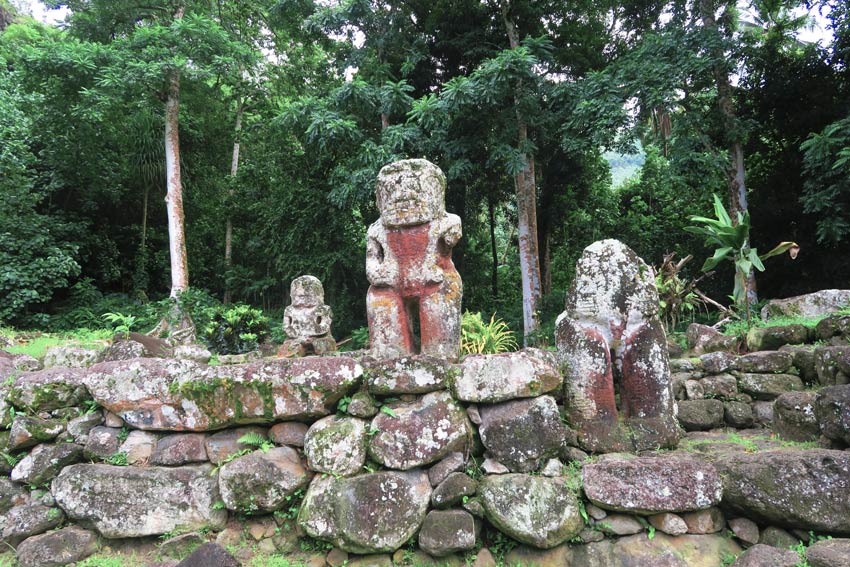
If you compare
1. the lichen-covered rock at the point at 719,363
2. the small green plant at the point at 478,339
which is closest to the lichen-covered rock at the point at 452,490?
the small green plant at the point at 478,339

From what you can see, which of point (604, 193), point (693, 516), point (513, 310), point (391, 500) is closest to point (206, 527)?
point (391, 500)

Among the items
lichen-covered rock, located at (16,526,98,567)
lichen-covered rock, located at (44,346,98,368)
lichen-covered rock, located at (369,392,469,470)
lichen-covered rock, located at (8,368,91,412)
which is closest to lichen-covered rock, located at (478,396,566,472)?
lichen-covered rock, located at (369,392,469,470)

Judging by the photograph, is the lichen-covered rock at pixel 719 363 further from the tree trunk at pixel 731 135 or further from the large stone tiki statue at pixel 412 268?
the tree trunk at pixel 731 135

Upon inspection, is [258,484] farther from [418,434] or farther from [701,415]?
[701,415]

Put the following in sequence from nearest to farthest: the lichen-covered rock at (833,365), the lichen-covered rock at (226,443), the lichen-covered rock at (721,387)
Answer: the lichen-covered rock at (226,443)
the lichen-covered rock at (833,365)
the lichen-covered rock at (721,387)

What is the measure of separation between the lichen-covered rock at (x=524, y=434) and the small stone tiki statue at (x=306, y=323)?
9.85 feet

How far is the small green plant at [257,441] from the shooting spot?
3277 millimetres

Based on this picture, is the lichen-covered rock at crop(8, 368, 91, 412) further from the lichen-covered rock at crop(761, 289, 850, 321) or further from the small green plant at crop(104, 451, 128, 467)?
the lichen-covered rock at crop(761, 289, 850, 321)

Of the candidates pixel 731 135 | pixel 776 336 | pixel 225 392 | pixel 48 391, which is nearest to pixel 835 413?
pixel 776 336

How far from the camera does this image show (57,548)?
125 inches

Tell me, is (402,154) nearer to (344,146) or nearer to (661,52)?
(344,146)

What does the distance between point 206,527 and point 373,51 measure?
421 inches

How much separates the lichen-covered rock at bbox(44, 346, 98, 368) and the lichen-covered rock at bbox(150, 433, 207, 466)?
6.29 feet

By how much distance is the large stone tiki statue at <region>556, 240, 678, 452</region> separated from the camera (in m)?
3.26
